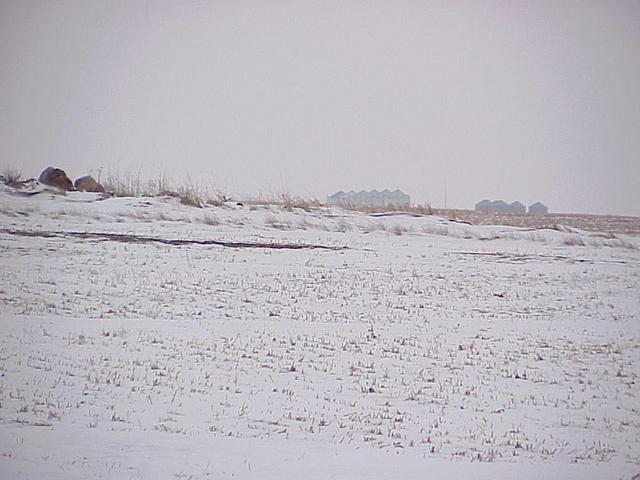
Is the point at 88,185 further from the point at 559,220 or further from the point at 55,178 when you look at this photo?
the point at 559,220

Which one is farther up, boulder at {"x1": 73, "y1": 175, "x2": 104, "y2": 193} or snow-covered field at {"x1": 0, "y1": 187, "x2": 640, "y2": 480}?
boulder at {"x1": 73, "y1": 175, "x2": 104, "y2": 193}

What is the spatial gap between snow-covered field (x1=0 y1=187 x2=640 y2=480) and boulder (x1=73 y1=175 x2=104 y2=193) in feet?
20.5

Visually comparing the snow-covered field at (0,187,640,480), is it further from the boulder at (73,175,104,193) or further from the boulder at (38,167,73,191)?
the boulder at (73,175,104,193)

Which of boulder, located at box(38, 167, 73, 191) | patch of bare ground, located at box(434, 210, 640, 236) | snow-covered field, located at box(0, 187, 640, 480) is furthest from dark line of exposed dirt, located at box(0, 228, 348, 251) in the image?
patch of bare ground, located at box(434, 210, 640, 236)

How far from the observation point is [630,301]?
14672 millimetres

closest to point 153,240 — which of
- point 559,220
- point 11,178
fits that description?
point 11,178

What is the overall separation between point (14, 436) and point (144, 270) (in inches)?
325

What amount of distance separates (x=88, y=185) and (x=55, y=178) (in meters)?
1.47

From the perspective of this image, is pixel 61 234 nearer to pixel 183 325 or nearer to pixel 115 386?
pixel 183 325

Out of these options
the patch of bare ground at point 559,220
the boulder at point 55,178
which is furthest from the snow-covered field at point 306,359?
the boulder at point 55,178

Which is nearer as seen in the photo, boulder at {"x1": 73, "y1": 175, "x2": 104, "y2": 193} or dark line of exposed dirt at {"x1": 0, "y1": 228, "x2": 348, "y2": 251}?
dark line of exposed dirt at {"x1": 0, "y1": 228, "x2": 348, "y2": 251}

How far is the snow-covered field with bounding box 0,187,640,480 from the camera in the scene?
7086 millimetres

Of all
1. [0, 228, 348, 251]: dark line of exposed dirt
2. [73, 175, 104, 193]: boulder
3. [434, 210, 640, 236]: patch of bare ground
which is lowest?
[0, 228, 348, 251]: dark line of exposed dirt

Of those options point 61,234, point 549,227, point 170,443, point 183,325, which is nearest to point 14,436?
point 170,443
